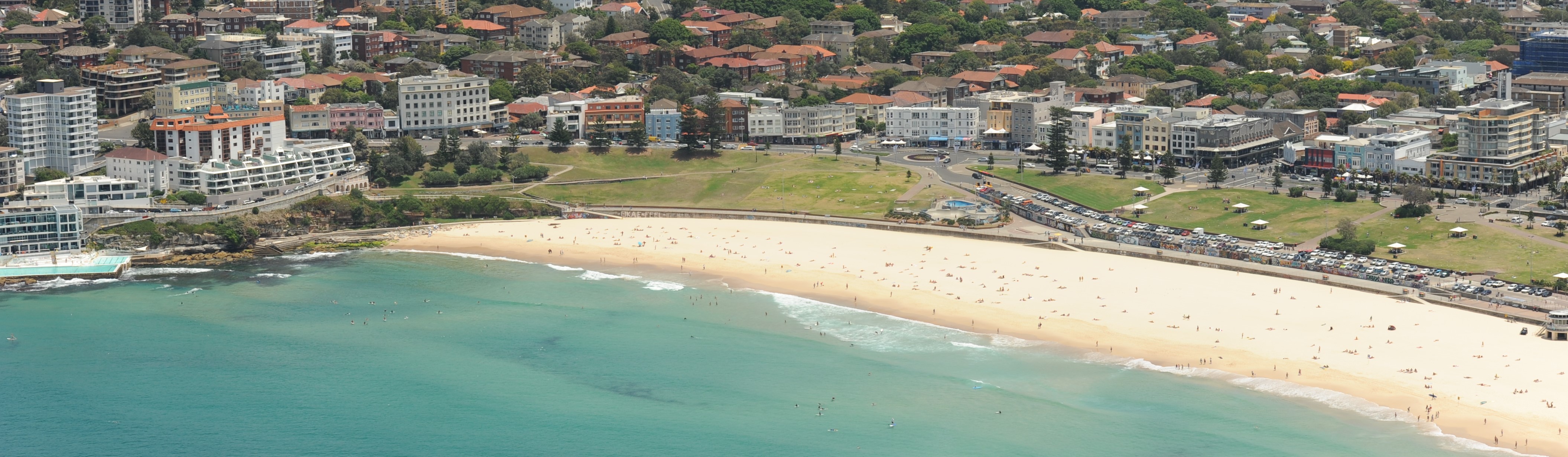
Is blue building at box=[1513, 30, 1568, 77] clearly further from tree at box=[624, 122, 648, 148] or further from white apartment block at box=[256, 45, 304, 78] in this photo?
white apartment block at box=[256, 45, 304, 78]

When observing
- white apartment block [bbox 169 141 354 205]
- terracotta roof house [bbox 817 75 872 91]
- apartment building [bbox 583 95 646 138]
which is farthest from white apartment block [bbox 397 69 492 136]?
terracotta roof house [bbox 817 75 872 91]

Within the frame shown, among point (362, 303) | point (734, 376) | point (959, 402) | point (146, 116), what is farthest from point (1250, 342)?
point (146, 116)

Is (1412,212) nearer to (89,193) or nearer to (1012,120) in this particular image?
(1012,120)

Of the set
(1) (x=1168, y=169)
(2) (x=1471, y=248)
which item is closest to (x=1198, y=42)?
(1) (x=1168, y=169)

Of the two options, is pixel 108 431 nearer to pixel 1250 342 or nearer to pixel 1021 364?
pixel 1021 364

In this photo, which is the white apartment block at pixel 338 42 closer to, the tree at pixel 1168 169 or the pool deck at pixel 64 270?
the pool deck at pixel 64 270

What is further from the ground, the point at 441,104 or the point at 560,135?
the point at 441,104

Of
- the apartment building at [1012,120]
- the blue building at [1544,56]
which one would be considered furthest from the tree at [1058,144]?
the blue building at [1544,56]
